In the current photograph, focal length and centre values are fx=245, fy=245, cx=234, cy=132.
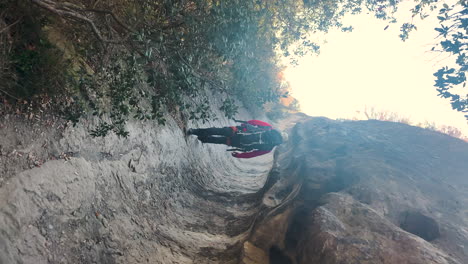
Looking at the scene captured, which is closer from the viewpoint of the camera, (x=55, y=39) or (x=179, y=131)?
(x=55, y=39)

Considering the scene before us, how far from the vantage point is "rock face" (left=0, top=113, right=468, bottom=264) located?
3398 mm

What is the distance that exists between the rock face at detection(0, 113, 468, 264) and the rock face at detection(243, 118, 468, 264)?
0.04 m

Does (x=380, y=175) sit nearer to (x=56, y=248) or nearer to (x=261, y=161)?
(x=261, y=161)

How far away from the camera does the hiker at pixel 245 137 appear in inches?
309

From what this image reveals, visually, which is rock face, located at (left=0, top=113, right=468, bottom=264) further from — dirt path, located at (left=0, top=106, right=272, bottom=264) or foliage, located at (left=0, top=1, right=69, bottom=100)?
foliage, located at (left=0, top=1, right=69, bottom=100)

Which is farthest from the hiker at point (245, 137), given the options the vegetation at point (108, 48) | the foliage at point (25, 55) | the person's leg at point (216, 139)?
the foliage at point (25, 55)

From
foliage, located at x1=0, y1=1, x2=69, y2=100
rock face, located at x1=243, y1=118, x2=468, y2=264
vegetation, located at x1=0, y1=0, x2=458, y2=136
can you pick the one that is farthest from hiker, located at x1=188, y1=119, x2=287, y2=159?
foliage, located at x1=0, y1=1, x2=69, y2=100

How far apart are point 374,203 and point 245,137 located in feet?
16.8

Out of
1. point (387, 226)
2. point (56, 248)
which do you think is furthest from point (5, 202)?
point (387, 226)

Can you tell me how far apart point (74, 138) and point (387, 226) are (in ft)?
21.5

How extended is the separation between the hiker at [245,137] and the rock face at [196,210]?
2.96 feet

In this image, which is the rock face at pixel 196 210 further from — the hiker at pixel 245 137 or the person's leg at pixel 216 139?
the hiker at pixel 245 137

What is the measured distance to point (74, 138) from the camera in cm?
427

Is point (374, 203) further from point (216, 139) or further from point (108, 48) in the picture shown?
point (108, 48)
